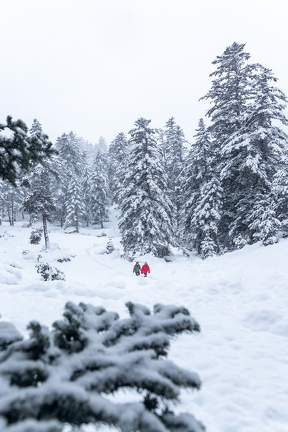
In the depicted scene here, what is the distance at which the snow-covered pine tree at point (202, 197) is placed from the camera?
23.6 m

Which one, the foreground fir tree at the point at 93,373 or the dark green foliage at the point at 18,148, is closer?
the foreground fir tree at the point at 93,373

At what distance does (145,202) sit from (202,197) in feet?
15.6

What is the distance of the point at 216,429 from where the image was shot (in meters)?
3.67

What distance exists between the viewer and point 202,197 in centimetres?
2480

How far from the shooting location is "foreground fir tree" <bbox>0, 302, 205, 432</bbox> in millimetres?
1320

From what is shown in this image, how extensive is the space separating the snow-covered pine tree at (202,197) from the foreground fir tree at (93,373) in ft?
70.2

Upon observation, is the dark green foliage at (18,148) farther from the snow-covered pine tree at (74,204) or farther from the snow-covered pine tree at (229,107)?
the snow-covered pine tree at (74,204)

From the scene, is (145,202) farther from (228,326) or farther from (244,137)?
(228,326)

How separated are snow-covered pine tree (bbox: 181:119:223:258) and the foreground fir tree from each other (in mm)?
21392

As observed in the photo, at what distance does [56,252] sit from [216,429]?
2944 cm

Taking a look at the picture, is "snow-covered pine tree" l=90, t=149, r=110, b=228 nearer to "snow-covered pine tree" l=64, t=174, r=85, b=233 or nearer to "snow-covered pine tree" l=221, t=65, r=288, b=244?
"snow-covered pine tree" l=64, t=174, r=85, b=233

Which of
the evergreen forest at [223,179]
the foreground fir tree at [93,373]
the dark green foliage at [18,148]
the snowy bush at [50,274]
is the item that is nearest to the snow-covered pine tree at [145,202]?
the evergreen forest at [223,179]

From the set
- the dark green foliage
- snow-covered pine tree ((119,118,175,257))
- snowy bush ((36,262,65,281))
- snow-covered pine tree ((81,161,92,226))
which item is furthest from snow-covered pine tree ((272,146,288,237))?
snow-covered pine tree ((81,161,92,226))

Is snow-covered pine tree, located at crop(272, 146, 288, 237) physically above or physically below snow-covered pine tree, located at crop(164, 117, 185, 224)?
below
